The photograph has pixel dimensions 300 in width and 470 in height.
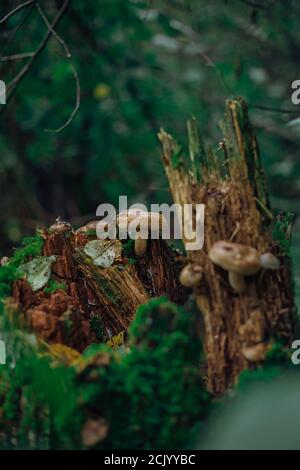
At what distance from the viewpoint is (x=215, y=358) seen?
1.32 metres

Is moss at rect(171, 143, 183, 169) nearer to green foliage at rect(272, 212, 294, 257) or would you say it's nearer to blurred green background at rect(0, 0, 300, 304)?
green foliage at rect(272, 212, 294, 257)

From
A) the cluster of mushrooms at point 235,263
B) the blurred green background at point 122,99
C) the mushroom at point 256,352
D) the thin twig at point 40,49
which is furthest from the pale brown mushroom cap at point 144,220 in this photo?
the blurred green background at point 122,99

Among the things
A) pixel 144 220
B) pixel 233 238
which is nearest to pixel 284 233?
pixel 233 238

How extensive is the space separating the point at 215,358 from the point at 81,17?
79.6 inches

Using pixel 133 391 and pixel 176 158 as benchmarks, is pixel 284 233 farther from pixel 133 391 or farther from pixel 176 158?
pixel 133 391

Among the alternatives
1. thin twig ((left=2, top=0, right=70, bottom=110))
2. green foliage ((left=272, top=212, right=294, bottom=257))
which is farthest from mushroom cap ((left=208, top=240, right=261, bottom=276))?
thin twig ((left=2, top=0, right=70, bottom=110))

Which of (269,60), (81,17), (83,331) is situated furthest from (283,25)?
(83,331)

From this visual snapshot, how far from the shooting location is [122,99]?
12.4 feet

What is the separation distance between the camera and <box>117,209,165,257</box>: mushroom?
1.56 metres

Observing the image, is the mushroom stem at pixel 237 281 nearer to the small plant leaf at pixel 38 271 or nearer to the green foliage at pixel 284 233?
the green foliage at pixel 284 233

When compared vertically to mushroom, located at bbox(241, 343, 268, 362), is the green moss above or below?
above

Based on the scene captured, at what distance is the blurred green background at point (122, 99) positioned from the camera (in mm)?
3000

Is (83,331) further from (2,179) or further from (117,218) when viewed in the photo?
(2,179)
